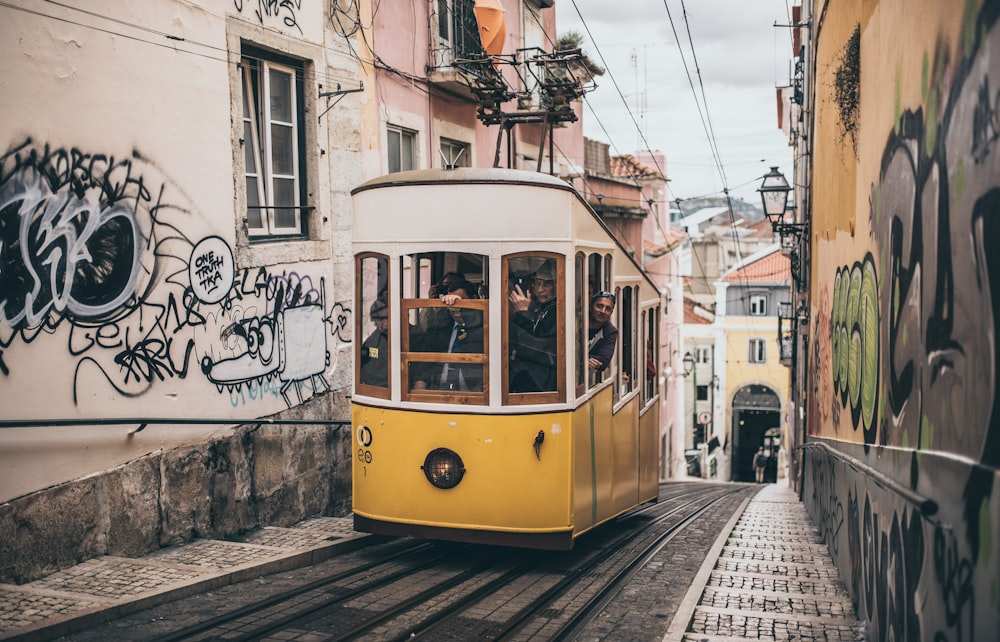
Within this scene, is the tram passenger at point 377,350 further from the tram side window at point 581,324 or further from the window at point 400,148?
the window at point 400,148

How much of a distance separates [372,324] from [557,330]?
→ 1499 millimetres

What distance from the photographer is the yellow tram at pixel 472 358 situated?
731 cm

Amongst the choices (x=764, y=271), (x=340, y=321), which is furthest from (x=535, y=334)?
(x=764, y=271)

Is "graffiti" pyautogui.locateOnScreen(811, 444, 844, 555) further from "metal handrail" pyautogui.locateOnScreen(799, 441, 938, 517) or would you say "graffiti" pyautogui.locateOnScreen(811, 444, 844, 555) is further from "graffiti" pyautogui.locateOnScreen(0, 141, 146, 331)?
"graffiti" pyautogui.locateOnScreen(0, 141, 146, 331)

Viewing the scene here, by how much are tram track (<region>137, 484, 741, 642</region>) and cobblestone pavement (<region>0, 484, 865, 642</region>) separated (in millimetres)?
298

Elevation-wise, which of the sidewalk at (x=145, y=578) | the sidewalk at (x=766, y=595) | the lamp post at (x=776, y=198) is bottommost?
the sidewalk at (x=766, y=595)

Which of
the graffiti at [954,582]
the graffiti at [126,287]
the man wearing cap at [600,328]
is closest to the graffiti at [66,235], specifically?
the graffiti at [126,287]

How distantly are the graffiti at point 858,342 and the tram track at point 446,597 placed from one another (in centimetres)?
228

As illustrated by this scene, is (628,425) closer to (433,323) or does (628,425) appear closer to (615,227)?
(433,323)

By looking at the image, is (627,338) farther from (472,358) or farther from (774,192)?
(774,192)

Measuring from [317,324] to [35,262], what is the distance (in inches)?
147

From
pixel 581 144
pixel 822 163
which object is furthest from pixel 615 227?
pixel 822 163

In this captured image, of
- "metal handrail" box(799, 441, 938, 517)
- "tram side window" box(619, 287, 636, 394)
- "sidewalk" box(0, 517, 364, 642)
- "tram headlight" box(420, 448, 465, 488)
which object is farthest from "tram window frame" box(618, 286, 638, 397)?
"metal handrail" box(799, 441, 938, 517)

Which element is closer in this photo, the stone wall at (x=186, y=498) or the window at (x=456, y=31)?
the stone wall at (x=186, y=498)
